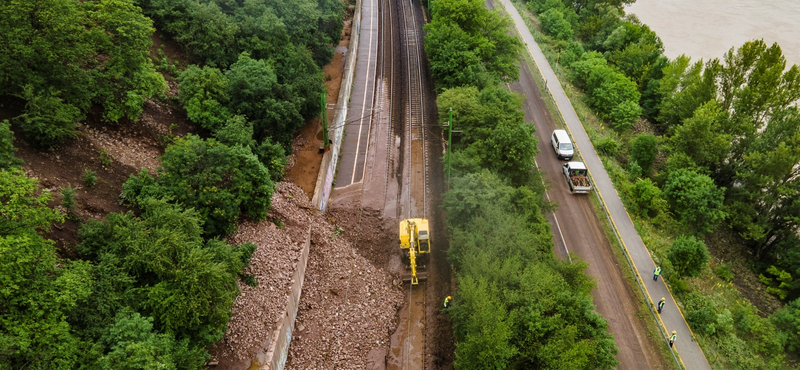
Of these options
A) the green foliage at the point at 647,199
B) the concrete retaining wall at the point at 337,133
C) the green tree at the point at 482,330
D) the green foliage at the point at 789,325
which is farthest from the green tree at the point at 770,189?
the concrete retaining wall at the point at 337,133

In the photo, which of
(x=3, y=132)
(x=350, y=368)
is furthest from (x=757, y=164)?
(x=3, y=132)

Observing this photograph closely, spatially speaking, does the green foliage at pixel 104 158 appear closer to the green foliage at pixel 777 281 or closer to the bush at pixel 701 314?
the bush at pixel 701 314

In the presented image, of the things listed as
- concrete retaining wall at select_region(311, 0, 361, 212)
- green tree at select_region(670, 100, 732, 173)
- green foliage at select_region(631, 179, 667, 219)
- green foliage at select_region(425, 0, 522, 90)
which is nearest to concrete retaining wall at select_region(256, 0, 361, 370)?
concrete retaining wall at select_region(311, 0, 361, 212)

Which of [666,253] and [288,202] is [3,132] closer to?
[288,202]

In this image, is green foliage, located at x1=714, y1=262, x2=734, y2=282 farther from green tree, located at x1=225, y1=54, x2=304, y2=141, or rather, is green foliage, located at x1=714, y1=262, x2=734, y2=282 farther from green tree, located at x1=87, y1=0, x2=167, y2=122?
green tree, located at x1=87, y1=0, x2=167, y2=122

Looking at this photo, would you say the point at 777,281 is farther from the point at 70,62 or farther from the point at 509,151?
the point at 70,62
